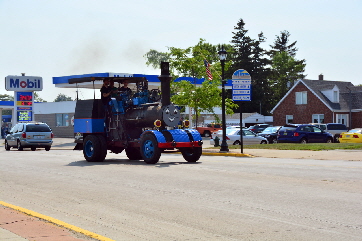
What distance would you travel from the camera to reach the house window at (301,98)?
63.3m

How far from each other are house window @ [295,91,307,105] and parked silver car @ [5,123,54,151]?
118 ft

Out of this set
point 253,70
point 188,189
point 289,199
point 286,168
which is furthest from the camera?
point 253,70

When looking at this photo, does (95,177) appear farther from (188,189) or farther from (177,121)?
(177,121)

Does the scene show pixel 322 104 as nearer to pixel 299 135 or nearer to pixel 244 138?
pixel 299 135

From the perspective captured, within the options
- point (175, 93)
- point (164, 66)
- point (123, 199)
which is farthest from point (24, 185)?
point (175, 93)

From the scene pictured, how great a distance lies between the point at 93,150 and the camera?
20125 mm

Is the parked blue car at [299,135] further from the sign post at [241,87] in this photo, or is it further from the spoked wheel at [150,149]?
the spoked wheel at [150,149]

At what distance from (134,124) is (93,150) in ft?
5.63

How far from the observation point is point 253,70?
95.9 m

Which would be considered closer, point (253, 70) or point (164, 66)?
point (164, 66)

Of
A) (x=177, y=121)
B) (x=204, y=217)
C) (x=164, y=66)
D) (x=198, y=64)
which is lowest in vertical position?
(x=204, y=217)

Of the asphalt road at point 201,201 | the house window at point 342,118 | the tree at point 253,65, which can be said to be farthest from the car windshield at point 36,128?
the tree at point 253,65

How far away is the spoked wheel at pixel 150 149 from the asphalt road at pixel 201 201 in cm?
208

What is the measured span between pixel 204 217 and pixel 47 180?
6.52 metres
